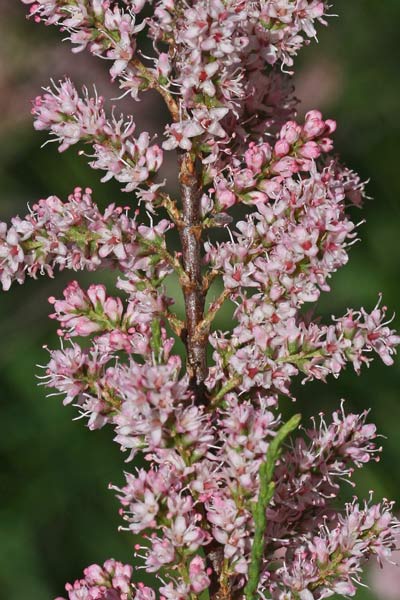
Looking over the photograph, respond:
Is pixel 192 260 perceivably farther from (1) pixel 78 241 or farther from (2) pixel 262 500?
(2) pixel 262 500

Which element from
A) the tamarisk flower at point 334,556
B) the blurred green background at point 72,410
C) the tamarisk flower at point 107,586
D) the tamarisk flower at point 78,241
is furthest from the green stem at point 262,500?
the blurred green background at point 72,410

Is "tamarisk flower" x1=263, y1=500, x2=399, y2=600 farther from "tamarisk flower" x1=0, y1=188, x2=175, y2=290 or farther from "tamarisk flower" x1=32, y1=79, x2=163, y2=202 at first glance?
"tamarisk flower" x1=32, y1=79, x2=163, y2=202

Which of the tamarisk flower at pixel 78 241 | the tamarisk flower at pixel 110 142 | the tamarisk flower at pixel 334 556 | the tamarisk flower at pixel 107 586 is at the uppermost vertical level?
the tamarisk flower at pixel 110 142

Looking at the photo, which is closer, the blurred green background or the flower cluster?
the flower cluster

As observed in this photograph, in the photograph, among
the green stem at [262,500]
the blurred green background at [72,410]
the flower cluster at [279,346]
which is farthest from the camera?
the blurred green background at [72,410]

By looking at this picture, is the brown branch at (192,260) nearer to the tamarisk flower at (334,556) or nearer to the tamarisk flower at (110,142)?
the tamarisk flower at (110,142)

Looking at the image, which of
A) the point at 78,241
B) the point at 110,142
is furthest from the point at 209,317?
the point at 110,142

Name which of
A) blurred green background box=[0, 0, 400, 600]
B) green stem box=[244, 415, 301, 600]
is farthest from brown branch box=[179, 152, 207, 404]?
blurred green background box=[0, 0, 400, 600]
